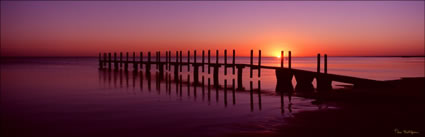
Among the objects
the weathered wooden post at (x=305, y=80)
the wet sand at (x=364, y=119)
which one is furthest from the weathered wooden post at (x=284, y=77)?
the wet sand at (x=364, y=119)

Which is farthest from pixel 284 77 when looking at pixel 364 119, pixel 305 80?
pixel 364 119

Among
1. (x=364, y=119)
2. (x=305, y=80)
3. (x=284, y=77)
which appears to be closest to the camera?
(x=364, y=119)

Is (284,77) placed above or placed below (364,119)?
above

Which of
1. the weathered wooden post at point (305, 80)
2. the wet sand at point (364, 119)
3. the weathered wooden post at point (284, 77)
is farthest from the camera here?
the weathered wooden post at point (284, 77)

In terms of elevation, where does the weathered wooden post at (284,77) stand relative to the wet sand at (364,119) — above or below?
above

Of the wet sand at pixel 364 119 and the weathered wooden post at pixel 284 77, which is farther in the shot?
the weathered wooden post at pixel 284 77

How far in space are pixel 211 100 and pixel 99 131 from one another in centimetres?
627

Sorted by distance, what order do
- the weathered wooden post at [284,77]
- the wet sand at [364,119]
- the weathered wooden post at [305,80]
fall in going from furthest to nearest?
1. the weathered wooden post at [284,77]
2. the weathered wooden post at [305,80]
3. the wet sand at [364,119]

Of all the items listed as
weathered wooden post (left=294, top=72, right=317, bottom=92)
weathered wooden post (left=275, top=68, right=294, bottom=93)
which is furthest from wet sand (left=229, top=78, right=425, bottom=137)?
weathered wooden post (left=275, top=68, right=294, bottom=93)

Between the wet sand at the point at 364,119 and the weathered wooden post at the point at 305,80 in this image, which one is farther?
the weathered wooden post at the point at 305,80

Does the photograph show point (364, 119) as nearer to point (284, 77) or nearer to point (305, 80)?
point (305, 80)

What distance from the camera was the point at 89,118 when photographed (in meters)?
10.1

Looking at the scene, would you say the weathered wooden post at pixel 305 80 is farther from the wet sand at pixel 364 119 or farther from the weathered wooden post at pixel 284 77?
the wet sand at pixel 364 119

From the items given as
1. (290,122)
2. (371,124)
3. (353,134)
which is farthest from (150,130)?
(371,124)
